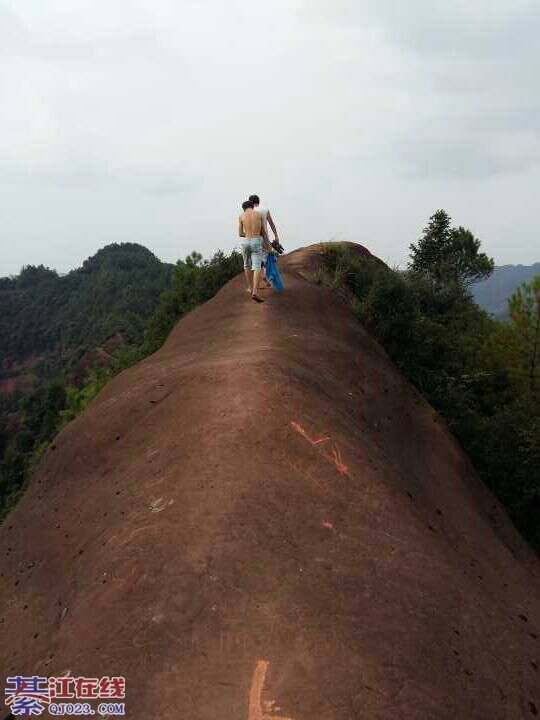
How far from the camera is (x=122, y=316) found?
78375 mm

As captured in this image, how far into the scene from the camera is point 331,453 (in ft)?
19.2

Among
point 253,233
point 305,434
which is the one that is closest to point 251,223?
point 253,233

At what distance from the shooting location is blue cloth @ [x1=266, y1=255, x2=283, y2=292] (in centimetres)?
1112

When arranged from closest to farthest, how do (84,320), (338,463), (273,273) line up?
(338,463) → (273,273) → (84,320)

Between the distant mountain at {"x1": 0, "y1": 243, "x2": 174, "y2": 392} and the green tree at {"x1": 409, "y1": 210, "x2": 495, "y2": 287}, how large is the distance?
1634 inches

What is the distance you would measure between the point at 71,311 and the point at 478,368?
96.7 m

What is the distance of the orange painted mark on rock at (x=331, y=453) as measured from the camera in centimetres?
566

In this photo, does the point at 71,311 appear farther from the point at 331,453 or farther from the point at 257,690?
the point at 257,690

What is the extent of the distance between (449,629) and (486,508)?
7053mm

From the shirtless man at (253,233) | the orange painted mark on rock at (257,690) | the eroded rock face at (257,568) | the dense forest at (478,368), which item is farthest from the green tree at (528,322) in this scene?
the orange painted mark on rock at (257,690)

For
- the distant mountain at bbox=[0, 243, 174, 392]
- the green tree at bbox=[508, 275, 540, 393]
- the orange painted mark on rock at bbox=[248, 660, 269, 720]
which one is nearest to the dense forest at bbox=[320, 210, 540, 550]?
the green tree at bbox=[508, 275, 540, 393]

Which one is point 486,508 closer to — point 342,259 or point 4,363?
point 342,259

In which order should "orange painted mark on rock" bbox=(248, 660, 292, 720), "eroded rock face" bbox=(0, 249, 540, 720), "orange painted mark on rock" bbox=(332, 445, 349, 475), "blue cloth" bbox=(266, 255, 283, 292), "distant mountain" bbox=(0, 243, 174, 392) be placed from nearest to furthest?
"orange painted mark on rock" bbox=(248, 660, 292, 720), "eroded rock face" bbox=(0, 249, 540, 720), "orange painted mark on rock" bbox=(332, 445, 349, 475), "blue cloth" bbox=(266, 255, 283, 292), "distant mountain" bbox=(0, 243, 174, 392)

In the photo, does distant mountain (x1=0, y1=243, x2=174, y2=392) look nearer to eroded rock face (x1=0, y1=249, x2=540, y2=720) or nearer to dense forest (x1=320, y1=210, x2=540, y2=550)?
dense forest (x1=320, y1=210, x2=540, y2=550)
